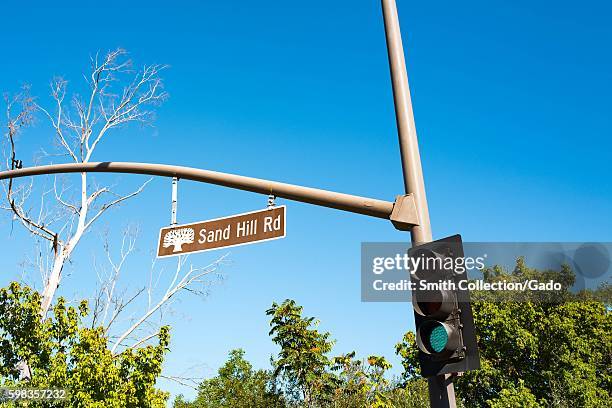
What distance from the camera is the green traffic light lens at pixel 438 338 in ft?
14.2

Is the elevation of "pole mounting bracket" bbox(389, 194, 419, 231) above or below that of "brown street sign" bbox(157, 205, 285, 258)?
below

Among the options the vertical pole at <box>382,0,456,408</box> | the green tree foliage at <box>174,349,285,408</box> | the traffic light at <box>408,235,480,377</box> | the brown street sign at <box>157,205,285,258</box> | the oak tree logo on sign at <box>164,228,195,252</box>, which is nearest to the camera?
the traffic light at <box>408,235,480,377</box>

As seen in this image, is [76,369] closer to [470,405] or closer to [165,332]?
[165,332]

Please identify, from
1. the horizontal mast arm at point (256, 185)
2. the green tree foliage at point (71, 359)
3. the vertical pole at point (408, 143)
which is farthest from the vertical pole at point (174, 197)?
the green tree foliage at point (71, 359)

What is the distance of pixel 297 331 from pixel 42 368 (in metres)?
27.7

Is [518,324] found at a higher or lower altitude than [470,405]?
higher

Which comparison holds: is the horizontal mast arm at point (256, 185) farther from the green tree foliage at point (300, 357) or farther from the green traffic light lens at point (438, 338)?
the green tree foliage at point (300, 357)

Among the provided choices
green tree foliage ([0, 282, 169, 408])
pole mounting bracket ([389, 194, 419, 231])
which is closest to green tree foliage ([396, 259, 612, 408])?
green tree foliage ([0, 282, 169, 408])

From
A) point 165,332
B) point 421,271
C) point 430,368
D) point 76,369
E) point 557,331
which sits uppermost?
point 557,331

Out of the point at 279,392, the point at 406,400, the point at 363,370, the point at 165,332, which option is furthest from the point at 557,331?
the point at 165,332

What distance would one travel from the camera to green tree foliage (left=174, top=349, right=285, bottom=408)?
51.7 metres

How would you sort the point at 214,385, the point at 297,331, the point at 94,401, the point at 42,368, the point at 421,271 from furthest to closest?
the point at 214,385 < the point at 297,331 < the point at 42,368 < the point at 94,401 < the point at 421,271

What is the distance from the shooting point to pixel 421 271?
4730 mm

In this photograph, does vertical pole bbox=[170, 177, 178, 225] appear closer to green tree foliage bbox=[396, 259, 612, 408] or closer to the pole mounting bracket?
the pole mounting bracket
